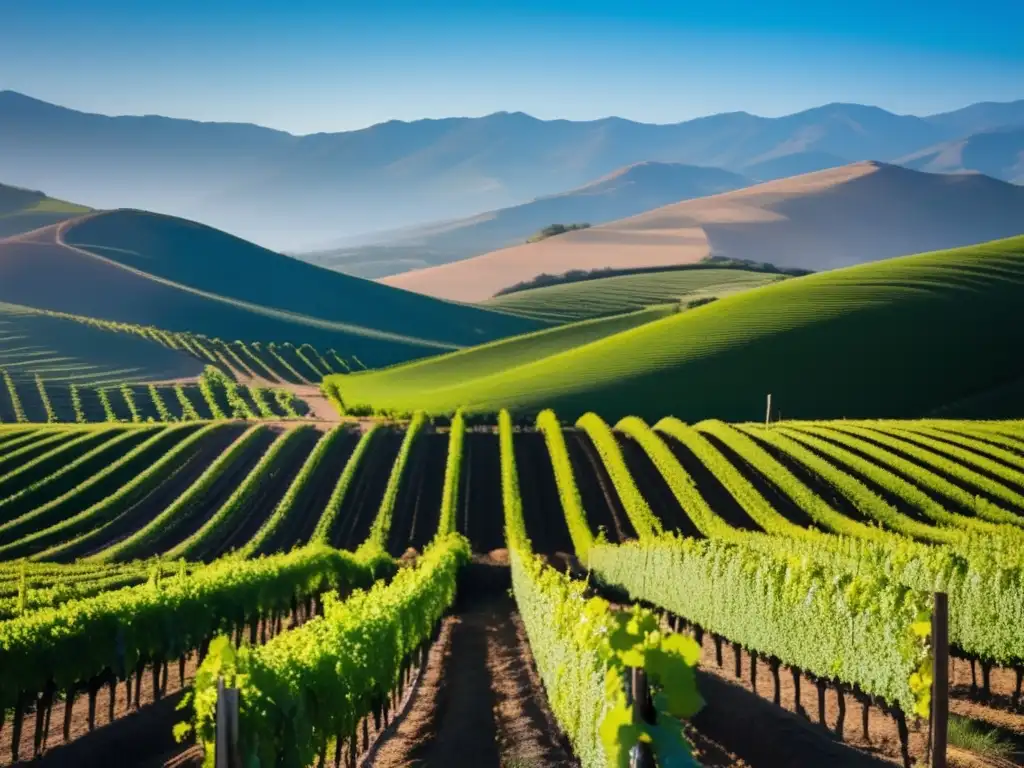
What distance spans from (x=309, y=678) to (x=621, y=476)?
46.2 meters

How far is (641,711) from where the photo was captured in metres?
9.89

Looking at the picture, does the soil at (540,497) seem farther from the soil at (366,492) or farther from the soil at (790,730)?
the soil at (790,730)

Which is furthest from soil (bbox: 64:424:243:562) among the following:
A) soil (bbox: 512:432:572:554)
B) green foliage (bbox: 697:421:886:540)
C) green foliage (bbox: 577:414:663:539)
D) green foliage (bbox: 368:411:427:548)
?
green foliage (bbox: 697:421:886:540)

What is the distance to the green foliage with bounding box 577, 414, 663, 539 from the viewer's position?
180 feet

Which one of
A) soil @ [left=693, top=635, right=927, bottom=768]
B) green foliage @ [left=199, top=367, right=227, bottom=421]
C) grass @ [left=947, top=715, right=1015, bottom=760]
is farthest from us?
green foliage @ [left=199, top=367, right=227, bottom=421]

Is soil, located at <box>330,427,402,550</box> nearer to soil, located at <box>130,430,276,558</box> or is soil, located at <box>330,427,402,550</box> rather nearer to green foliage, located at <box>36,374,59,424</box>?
soil, located at <box>130,430,276,558</box>

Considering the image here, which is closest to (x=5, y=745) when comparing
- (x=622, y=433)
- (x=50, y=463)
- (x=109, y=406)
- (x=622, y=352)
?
(x=50, y=463)

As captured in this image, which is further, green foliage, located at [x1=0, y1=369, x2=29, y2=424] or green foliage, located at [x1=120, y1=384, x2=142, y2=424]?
green foliage, located at [x1=120, y1=384, x2=142, y2=424]

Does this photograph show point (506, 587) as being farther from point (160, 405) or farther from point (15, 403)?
point (15, 403)

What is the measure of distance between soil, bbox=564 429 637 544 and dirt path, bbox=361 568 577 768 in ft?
63.2

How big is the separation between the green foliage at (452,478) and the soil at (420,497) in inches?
16.8

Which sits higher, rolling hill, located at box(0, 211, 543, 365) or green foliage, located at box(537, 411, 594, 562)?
rolling hill, located at box(0, 211, 543, 365)

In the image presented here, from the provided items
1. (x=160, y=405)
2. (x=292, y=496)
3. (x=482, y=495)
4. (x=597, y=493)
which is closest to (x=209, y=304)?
(x=160, y=405)

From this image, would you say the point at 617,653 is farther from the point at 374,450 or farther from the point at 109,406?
the point at 109,406
